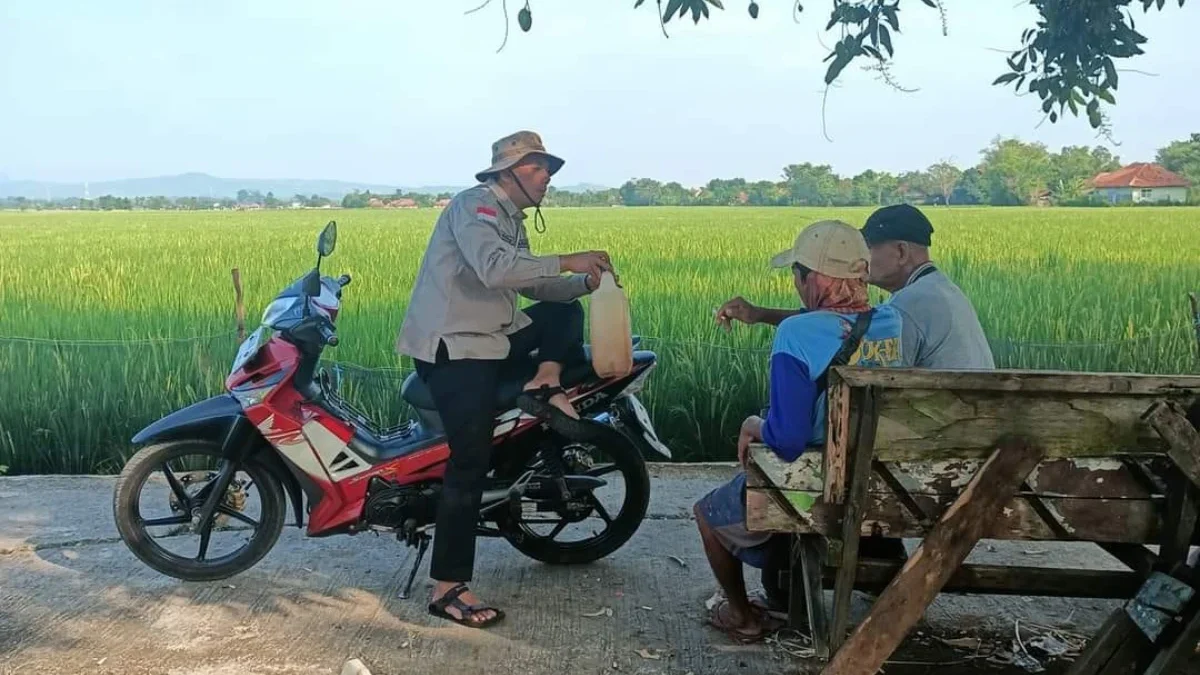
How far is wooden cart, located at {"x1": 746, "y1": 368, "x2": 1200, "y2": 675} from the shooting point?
2.20 meters

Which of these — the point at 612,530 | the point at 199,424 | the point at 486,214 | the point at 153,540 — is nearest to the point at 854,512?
the point at 486,214

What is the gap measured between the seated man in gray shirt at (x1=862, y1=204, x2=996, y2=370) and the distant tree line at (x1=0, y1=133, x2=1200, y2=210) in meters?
8.88

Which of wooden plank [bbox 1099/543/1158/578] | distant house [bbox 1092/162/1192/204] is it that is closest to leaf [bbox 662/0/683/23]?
wooden plank [bbox 1099/543/1158/578]

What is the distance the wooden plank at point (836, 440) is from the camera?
2.26 m

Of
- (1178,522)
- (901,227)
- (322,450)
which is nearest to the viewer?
(1178,522)

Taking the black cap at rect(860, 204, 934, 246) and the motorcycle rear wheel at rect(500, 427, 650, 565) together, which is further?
the motorcycle rear wheel at rect(500, 427, 650, 565)

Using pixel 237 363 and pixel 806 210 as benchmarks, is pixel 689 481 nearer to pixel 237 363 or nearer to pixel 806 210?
pixel 237 363

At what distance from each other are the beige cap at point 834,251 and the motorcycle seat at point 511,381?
3.32ft

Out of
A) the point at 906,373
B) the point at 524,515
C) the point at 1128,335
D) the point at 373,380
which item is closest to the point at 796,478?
the point at 906,373

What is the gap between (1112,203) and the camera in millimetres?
19969

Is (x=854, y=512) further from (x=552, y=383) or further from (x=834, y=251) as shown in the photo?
(x=552, y=383)

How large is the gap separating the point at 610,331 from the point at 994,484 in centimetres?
147

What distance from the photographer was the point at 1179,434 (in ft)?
7.13

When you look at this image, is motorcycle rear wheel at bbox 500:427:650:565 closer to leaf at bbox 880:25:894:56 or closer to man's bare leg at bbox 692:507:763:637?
man's bare leg at bbox 692:507:763:637
